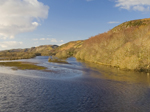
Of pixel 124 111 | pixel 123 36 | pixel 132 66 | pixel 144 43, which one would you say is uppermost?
pixel 123 36

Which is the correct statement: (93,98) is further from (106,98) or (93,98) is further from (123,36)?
(123,36)

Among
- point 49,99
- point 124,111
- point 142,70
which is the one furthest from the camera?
point 142,70

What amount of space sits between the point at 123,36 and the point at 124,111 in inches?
2113

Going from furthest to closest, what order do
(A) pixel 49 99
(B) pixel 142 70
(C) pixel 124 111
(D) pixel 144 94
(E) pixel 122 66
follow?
(E) pixel 122 66 < (B) pixel 142 70 < (D) pixel 144 94 < (A) pixel 49 99 < (C) pixel 124 111

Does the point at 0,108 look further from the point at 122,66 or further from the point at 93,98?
the point at 122,66

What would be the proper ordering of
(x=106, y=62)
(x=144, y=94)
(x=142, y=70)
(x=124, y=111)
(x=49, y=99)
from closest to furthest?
(x=124, y=111), (x=49, y=99), (x=144, y=94), (x=142, y=70), (x=106, y=62)

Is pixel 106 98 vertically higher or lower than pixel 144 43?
lower

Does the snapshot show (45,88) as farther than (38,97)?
Yes

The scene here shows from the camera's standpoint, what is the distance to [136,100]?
19688 mm

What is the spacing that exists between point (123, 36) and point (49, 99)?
2149 inches

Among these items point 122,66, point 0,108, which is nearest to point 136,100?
point 0,108

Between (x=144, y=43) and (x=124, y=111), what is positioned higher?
(x=144, y=43)

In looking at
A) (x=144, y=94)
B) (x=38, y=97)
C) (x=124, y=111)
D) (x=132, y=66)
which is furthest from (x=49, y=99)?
(x=132, y=66)

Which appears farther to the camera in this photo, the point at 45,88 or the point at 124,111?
the point at 45,88
